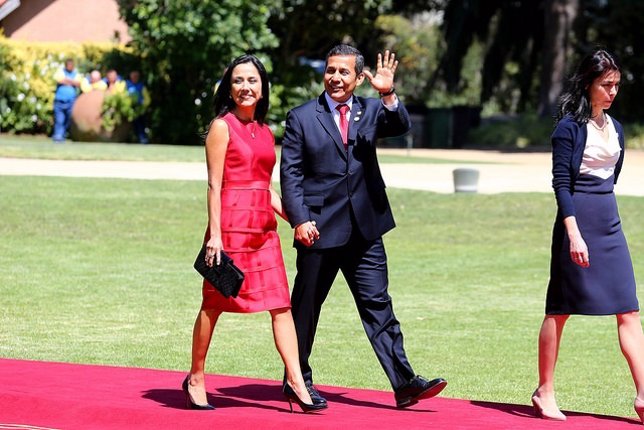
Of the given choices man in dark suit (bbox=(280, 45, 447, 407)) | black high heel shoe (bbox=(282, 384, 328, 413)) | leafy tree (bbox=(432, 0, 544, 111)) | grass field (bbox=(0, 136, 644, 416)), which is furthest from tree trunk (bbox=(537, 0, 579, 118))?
black high heel shoe (bbox=(282, 384, 328, 413))

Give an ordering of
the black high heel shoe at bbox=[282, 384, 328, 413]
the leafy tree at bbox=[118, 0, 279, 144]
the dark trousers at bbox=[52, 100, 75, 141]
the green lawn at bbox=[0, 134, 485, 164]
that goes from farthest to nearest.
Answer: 1. the leafy tree at bbox=[118, 0, 279, 144]
2. the dark trousers at bbox=[52, 100, 75, 141]
3. the green lawn at bbox=[0, 134, 485, 164]
4. the black high heel shoe at bbox=[282, 384, 328, 413]

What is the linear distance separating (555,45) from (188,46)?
11.9 m

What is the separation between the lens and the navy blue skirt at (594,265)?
6.84 m

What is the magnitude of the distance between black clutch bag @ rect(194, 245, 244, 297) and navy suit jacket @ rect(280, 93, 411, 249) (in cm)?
46

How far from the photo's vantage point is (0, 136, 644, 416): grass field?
961cm

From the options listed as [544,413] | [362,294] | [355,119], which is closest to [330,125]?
[355,119]

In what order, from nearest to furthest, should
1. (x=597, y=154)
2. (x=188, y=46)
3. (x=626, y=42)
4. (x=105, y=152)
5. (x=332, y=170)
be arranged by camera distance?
(x=597, y=154)
(x=332, y=170)
(x=105, y=152)
(x=188, y=46)
(x=626, y=42)

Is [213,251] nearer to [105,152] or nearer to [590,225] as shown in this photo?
[590,225]

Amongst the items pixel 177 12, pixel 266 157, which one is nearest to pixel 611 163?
pixel 266 157

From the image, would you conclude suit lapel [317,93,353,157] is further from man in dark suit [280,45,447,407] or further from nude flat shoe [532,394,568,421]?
nude flat shoe [532,394,568,421]

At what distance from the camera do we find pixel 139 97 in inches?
1259

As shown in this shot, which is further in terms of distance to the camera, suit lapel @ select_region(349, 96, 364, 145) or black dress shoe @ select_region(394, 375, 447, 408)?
suit lapel @ select_region(349, 96, 364, 145)

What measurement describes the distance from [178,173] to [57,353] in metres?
13.6

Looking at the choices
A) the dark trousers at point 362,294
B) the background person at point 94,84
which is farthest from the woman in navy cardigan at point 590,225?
the background person at point 94,84
